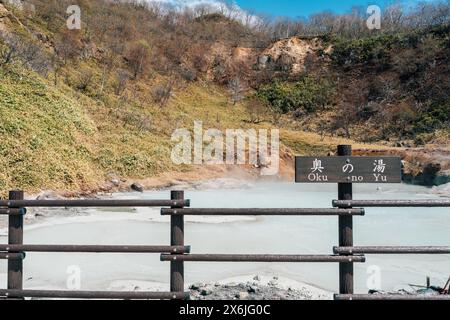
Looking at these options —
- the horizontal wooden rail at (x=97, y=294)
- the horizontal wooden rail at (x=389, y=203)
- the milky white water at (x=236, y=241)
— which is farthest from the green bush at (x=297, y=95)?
the horizontal wooden rail at (x=97, y=294)

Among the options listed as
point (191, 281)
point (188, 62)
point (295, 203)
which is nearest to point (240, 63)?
point (188, 62)

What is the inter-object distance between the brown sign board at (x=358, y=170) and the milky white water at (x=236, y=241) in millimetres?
2494

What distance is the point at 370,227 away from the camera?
10.6 meters

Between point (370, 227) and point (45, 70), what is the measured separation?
67.1ft

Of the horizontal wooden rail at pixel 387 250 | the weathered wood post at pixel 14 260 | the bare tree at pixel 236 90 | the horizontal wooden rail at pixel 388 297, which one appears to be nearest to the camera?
the horizontal wooden rail at pixel 388 297

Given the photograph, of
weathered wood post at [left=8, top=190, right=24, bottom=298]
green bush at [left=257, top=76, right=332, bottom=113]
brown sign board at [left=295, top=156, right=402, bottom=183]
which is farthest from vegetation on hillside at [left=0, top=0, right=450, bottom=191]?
brown sign board at [left=295, top=156, right=402, bottom=183]

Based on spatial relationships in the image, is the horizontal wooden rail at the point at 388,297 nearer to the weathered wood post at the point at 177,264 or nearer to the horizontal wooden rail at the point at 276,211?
the horizontal wooden rail at the point at 276,211

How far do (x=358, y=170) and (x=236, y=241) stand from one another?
540 cm

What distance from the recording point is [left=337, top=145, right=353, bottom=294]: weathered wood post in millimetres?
4047

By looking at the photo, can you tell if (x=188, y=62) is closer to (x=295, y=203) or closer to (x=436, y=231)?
(x=295, y=203)

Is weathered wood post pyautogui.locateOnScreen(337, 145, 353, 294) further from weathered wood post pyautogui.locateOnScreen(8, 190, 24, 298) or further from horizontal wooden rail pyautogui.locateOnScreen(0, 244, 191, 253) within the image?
weathered wood post pyautogui.locateOnScreen(8, 190, 24, 298)

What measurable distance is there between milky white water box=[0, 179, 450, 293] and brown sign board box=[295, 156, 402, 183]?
249 cm

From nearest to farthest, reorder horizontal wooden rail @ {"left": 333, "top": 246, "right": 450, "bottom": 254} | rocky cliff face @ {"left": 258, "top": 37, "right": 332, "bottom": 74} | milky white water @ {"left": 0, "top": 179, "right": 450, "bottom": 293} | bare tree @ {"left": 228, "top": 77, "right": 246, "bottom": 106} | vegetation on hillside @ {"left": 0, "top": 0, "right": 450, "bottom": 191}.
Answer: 1. horizontal wooden rail @ {"left": 333, "top": 246, "right": 450, "bottom": 254}
2. milky white water @ {"left": 0, "top": 179, "right": 450, "bottom": 293}
3. vegetation on hillside @ {"left": 0, "top": 0, "right": 450, "bottom": 191}
4. bare tree @ {"left": 228, "top": 77, "right": 246, "bottom": 106}
5. rocky cliff face @ {"left": 258, "top": 37, "right": 332, "bottom": 74}

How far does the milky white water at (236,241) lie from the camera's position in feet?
21.5
